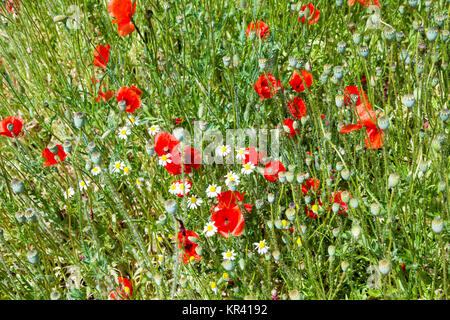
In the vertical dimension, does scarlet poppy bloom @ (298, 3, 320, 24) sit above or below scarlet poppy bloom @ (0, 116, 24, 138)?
above

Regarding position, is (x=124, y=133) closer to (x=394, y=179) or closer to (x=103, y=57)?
(x=103, y=57)

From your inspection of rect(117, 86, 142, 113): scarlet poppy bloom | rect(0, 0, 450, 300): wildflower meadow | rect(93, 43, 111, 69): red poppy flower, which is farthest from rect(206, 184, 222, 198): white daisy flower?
rect(93, 43, 111, 69): red poppy flower

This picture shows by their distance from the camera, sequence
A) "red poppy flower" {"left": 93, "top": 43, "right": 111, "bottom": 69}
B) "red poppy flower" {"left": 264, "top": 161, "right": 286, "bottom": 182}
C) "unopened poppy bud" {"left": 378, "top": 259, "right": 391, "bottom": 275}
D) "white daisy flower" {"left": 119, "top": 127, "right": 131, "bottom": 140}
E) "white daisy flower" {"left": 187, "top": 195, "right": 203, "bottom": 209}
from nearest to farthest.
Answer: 1. "unopened poppy bud" {"left": 378, "top": 259, "right": 391, "bottom": 275}
2. "red poppy flower" {"left": 264, "top": 161, "right": 286, "bottom": 182}
3. "white daisy flower" {"left": 187, "top": 195, "right": 203, "bottom": 209}
4. "white daisy flower" {"left": 119, "top": 127, "right": 131, "bottom": 140}
5. "red poppy flower" {"left": 93, "top": 43, "right": 111, "bottom": 69}

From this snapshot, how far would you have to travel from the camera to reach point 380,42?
273 cm

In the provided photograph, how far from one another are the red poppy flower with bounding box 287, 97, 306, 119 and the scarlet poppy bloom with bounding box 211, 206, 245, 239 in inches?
24.3

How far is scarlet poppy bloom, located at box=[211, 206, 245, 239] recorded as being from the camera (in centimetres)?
172

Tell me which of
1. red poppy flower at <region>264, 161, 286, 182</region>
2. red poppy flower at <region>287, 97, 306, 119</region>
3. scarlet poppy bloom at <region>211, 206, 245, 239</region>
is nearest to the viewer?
scarlet poppy bloom at <region>211, 206, 245, 239</region>

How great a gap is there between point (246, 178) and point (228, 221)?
1.16 ft

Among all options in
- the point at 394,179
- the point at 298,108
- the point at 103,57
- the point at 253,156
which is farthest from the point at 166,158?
the point at 394,179

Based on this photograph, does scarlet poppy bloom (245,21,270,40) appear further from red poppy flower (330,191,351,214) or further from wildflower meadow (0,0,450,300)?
red poppy flower (330,191,351,214)

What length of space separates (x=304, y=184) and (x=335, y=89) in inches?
22.3

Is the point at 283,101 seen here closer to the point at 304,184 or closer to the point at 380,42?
the point at 304,184

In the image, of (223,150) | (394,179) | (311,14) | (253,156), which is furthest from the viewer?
(311,14)

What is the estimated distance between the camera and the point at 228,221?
1.78m
